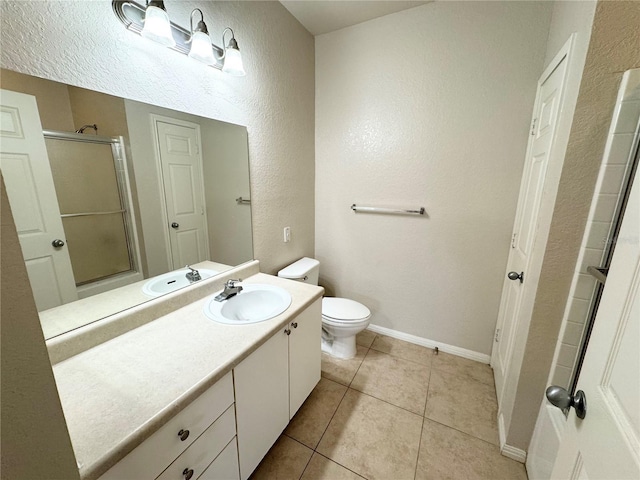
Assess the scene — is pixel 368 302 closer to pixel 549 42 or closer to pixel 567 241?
pixel 567 241

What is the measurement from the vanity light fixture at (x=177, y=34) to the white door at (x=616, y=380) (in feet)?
4.93

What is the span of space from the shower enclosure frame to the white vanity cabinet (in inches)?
24.6

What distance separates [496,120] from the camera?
5.49ft

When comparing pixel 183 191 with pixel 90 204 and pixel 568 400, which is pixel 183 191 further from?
pixel 568 400

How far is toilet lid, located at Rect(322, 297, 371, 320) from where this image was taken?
1896mm

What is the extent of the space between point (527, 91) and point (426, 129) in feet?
1.90

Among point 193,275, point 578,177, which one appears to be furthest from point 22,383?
point 578,177

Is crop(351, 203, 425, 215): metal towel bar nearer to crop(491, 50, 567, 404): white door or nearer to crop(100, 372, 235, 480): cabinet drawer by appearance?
crop(491, 50, 567, 404): white door

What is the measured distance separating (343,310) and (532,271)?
3.86 ft

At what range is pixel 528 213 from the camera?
1.46 metres

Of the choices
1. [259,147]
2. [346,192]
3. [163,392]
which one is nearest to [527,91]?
[346,192]

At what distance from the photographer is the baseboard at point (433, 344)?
2.04 m

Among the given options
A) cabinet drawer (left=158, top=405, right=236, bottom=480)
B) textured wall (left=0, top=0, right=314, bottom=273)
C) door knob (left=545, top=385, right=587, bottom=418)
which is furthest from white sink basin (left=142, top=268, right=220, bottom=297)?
door knob (left=545, top=385, right=587, bottom=418)

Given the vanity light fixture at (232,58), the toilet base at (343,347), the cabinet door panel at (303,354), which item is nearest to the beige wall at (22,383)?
the cabinet door panel at (303,354)
